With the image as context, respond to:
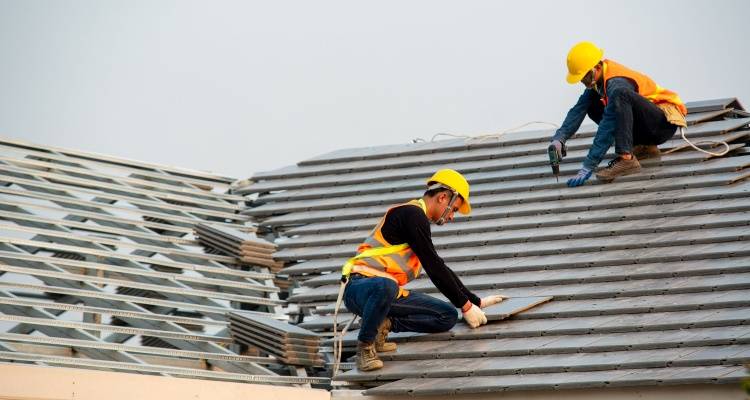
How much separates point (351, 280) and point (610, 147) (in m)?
3.28

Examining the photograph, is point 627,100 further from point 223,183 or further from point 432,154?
point 223,183

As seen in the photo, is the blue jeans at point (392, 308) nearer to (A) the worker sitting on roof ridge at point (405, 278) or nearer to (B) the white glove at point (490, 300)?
(A) the worker sitting on roof ridge at point (405, 278)

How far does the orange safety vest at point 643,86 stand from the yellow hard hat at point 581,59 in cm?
16

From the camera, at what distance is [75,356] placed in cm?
902

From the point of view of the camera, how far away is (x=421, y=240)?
824 centimetres

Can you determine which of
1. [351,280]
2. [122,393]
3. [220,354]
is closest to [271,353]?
[220,354]

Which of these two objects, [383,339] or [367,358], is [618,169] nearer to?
[383,339]

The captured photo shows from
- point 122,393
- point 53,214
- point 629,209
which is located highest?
point 53,214

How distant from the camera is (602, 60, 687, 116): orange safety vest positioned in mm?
10477

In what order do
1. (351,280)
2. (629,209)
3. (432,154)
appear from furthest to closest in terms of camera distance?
1. (432,154)
2. (629,209)
3. (351,280)

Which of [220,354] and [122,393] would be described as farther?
[220,354]

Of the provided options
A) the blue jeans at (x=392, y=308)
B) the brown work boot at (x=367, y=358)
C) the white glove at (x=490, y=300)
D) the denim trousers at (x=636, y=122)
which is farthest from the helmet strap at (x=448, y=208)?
the denim trousers at (x=636, y=122)

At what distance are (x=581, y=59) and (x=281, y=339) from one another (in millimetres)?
3355

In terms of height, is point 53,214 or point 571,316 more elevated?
point 53,214
